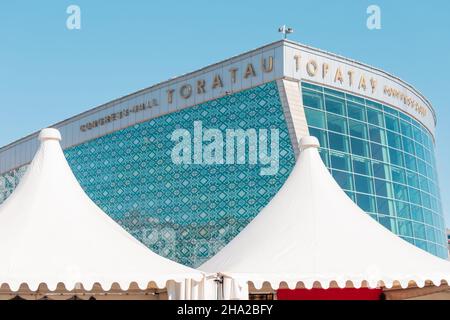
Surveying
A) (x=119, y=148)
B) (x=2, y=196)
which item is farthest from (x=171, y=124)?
(x=2, y=196)

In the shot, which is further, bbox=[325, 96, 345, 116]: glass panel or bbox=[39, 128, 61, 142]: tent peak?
bbox=[325, 96, 345, 116]: glass panel

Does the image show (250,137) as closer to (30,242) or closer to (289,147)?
(289,147)

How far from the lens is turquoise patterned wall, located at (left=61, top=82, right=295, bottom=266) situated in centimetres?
2666

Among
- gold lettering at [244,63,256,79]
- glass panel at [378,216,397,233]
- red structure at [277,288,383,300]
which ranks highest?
gold lettering at [244,63,256,79]

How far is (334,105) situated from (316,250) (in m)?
19.8

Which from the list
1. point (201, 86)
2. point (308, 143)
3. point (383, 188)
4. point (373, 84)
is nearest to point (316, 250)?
point (308, 143)

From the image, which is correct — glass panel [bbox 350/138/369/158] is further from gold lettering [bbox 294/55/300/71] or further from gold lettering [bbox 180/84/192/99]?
gold lettering [bbox 180/84/192/99]

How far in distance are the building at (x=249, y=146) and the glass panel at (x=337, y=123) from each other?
0.15ft

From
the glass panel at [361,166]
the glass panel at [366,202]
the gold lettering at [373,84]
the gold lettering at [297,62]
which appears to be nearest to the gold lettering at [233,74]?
the gold lettering at [297,62]

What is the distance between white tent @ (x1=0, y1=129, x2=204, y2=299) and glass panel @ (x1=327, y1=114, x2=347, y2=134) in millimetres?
19329

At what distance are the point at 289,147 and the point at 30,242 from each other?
18.0 m

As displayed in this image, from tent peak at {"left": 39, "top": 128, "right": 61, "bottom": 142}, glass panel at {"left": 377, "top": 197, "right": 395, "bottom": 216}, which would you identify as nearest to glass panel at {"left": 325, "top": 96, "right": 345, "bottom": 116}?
glass panel at {"left": 377, "top": 197, "right": 395, "bottom": 216}

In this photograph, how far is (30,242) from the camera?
8.79 metres

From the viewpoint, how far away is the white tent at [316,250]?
894 cm
